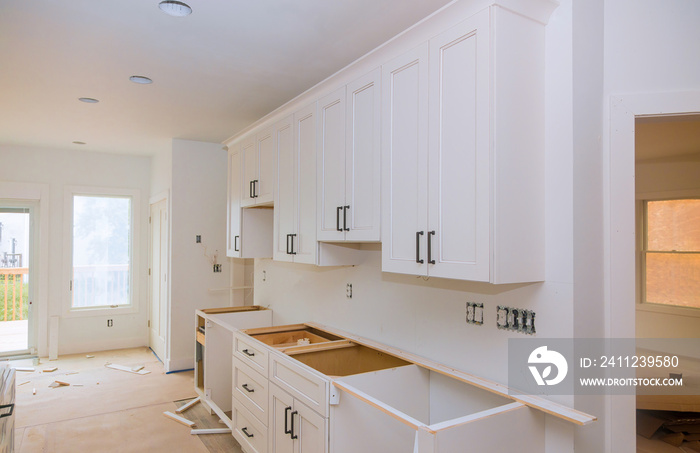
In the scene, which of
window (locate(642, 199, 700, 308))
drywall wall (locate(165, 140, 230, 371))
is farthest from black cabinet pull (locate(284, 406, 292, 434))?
window (locate(642, 199, 700, 308))

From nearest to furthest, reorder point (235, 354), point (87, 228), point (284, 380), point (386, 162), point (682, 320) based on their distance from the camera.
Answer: point (386, 162)
point (284, 380)
point (235, 354)
point (682, 320)
point (87, 228)

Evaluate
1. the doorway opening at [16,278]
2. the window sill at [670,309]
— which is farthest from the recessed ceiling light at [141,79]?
the window sill at [670,309]

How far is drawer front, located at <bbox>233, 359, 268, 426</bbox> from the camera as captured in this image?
292 centimetres

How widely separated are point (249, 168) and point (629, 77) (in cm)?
297

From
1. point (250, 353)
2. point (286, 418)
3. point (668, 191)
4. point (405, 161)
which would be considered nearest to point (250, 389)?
point (250, 353)

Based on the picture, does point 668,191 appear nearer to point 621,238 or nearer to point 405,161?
point 621,238

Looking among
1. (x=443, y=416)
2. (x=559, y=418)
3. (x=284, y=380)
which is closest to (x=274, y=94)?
(x=284, y=380)

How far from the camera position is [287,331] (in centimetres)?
354

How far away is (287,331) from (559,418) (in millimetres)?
2176

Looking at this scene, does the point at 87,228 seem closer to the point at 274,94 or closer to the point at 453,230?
the point at 274,94

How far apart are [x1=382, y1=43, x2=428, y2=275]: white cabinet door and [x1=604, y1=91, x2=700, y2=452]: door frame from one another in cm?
82

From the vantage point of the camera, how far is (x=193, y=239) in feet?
17.8

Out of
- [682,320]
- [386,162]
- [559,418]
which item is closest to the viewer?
[559,418]

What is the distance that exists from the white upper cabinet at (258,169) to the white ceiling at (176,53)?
13.3 inches
